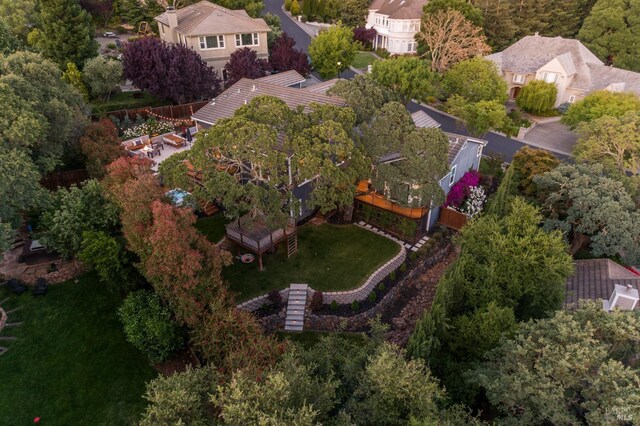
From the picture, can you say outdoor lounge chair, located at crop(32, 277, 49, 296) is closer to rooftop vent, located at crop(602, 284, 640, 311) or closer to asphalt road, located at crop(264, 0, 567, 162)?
rooftop vent, located at crop(602, 284, 640, 311)

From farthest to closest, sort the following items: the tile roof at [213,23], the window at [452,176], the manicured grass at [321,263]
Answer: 1. the tile roof at [213,23]
2. the window at [452,176]
3. the manicured grass at [321,263]

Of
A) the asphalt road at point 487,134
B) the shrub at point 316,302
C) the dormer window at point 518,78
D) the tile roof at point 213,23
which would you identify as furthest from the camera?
the dormer window at point 518,78

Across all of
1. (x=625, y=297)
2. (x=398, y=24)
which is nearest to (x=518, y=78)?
Result: (x=398, y=24)

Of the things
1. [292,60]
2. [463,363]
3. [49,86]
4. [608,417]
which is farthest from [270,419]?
[292,60]

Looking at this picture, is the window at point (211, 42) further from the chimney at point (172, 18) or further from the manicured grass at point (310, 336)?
the manicured grass at point (310, 336)

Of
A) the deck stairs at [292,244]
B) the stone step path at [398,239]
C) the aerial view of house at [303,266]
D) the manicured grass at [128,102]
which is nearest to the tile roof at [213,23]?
the aerial view of house at [303,266]

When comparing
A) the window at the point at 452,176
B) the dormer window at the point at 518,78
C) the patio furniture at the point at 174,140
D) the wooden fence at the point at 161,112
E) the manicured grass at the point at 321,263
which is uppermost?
the dormer window at the point at 518,78

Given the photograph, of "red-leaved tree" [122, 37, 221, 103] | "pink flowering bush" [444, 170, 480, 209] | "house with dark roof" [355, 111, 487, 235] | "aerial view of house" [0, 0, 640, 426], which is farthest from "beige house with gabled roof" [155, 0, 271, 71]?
"pink flowering bush" [444, 170, 480, 209]

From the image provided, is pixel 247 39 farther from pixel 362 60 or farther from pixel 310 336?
pixel 310 336
